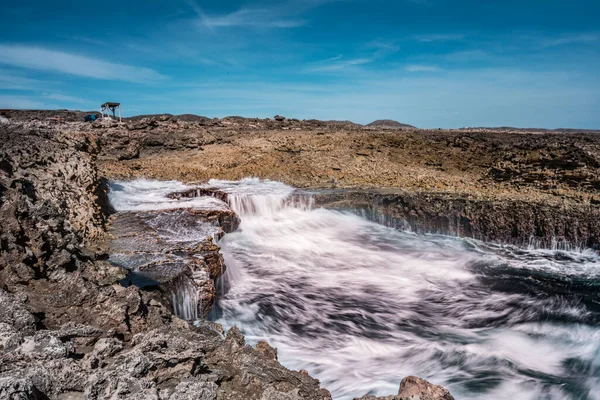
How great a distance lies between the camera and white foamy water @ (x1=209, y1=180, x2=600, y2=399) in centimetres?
487

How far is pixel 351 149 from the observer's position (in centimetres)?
1541

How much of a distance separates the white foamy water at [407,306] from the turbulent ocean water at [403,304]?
0.08 feet

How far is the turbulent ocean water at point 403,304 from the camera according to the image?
4.88 meters

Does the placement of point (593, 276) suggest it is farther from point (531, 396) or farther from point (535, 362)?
point (531, 396)

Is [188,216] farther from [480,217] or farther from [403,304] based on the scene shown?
[480,217]

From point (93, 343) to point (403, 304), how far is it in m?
5.64

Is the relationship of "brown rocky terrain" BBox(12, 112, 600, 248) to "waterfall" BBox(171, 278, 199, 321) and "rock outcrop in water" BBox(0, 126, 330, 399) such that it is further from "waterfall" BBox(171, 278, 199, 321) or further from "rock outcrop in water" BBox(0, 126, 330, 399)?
"rock outcrop in water" BBox(0, 126, 330, 399)

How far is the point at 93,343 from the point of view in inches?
92.0

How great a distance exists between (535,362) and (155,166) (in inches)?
492

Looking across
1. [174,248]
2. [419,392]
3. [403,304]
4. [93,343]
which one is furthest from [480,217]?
[93,343]

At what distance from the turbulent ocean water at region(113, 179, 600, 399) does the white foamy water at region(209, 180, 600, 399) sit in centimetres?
2

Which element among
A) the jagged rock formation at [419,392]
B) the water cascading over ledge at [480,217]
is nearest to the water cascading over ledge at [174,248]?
the jagged rock formation at [419,392]

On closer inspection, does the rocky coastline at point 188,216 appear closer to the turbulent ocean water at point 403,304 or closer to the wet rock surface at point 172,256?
the wet rock surface at point 172,256

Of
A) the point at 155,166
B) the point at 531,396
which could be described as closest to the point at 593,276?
the point at 531,396
